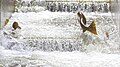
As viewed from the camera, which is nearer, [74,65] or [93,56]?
[74,65]

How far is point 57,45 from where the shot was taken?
19.3ft

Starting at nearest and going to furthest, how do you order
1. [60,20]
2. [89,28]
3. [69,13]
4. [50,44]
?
[50,44] < [89,28] < [60,20] < [69,13]

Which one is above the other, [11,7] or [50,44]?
[11,7]

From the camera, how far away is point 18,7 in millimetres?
9516

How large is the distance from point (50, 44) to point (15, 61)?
0.94m

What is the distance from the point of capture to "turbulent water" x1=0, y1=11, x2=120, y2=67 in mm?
5123

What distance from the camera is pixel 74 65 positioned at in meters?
4.98

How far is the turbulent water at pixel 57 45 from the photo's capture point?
5.12 meters

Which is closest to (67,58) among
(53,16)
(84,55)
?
(84,55)

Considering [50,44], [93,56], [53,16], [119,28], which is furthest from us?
[53,16]

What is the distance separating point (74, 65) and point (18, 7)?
15.9 feet

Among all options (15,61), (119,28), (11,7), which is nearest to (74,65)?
(15,61)

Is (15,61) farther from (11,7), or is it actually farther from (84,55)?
(11,7)

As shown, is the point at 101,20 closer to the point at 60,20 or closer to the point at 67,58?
the point at 60,20
